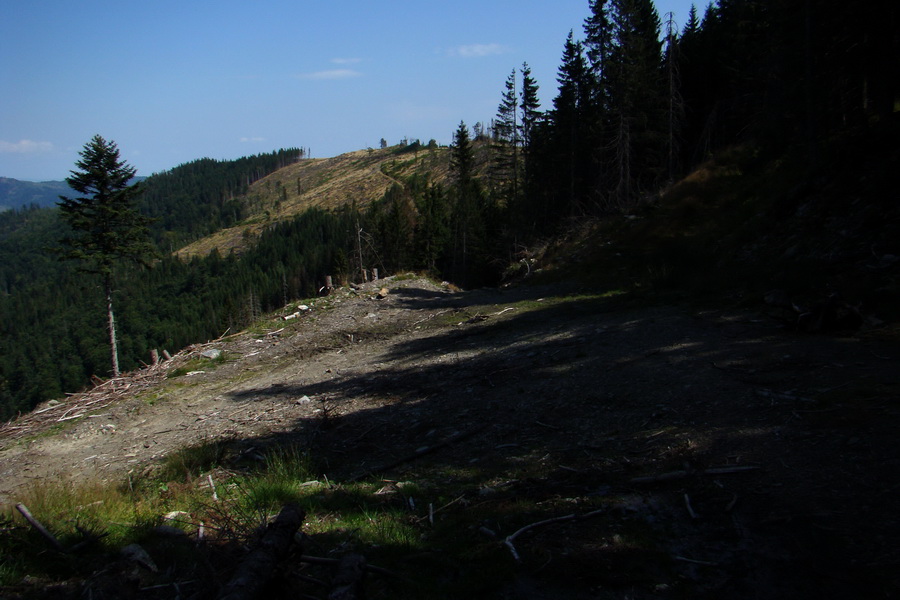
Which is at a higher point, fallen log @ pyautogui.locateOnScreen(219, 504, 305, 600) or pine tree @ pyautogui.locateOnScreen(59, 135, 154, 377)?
pine tree @ pyautogui.locateOnScreen(59, 135, 154, 377)

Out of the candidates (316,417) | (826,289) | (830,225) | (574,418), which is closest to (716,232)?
(830,225)

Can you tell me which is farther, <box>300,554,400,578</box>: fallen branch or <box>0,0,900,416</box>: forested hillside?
<box>0,0,900,416</box>: forested hillside

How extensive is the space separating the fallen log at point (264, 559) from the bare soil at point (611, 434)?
1374 mm

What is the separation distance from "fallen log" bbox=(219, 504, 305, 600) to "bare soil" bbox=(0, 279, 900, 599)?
4.51ft

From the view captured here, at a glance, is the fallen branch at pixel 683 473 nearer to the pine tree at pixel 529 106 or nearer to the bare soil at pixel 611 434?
the bare soil at pixel 611 434

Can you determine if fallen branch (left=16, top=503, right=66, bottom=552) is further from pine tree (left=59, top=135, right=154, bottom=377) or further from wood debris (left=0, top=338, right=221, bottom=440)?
pine tree (left=59, top=135, right=154, bottom=377)

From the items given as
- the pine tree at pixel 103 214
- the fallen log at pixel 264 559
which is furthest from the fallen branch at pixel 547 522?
the pine tree at pixel 103 214

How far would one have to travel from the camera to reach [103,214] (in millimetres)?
23844

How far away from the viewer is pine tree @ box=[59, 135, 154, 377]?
23.4 meters

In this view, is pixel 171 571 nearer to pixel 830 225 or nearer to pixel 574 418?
pixel 574 418

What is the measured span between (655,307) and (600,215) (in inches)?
674

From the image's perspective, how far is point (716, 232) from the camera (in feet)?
54.5

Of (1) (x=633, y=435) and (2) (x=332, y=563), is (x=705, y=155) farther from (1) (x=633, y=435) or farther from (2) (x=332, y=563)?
(2) (x=332, y=563)

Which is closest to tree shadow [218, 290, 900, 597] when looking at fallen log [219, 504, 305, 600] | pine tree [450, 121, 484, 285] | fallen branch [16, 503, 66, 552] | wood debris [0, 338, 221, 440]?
fallen log [219, 504, 305, 600]
